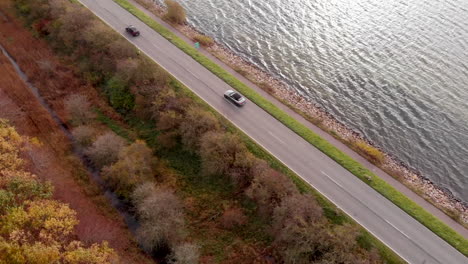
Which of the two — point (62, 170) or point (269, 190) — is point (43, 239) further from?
point (269, 190)

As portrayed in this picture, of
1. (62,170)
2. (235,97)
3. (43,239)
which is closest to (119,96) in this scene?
(62,170)

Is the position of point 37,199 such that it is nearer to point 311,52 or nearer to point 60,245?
point 60,245

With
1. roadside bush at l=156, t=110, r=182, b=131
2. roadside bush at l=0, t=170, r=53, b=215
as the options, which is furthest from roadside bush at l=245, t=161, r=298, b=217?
roadside bush at l=0, t=170, r=53, b=215

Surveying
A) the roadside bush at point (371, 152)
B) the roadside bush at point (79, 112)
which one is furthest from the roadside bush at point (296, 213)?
the roadside bush at point (79, 112)

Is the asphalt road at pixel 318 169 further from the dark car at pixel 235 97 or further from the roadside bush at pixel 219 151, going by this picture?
the roadside bush at pixel 219 151

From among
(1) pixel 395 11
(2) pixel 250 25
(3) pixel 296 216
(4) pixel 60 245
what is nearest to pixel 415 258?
(3) pixel 296 216

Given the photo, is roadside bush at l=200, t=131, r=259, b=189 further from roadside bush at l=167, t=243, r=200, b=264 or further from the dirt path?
the dirt path
